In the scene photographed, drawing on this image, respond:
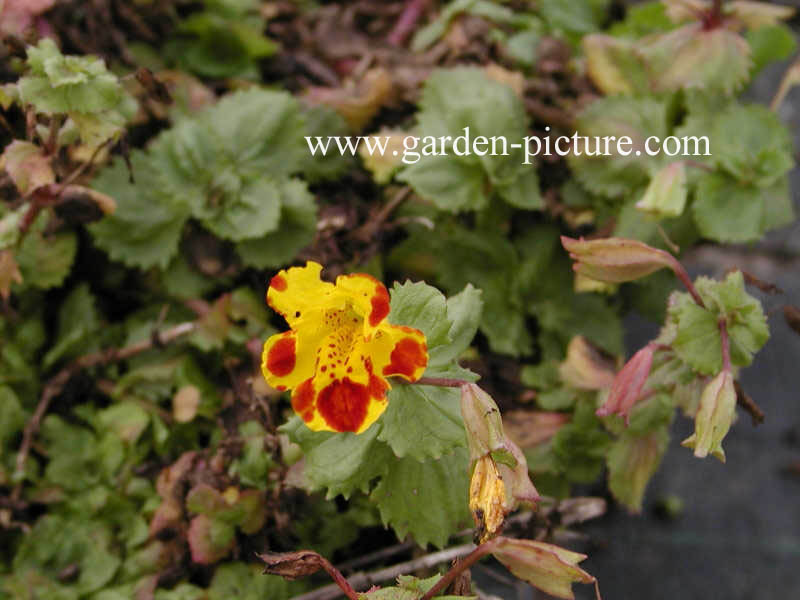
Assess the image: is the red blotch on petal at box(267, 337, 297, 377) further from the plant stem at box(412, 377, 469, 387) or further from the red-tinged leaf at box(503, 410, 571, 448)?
the red-tinged leaf at box(503, 410, 571, 448)

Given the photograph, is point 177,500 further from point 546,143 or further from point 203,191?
point 546,143

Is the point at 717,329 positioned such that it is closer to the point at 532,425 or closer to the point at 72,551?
the point at 532,425

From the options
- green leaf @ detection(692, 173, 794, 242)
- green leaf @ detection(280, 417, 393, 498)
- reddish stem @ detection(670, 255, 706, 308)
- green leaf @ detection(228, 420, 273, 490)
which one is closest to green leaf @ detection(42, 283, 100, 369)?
green leaf @ detection(228, 420, 273, 490)

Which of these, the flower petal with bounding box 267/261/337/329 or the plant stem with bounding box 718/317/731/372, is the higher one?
the flower petal with bounding box 267/261/337/329

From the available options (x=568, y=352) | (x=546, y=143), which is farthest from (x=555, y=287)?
(x=546, y=143)

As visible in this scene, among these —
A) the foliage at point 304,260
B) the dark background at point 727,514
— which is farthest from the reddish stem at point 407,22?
the dark background at point 727,514

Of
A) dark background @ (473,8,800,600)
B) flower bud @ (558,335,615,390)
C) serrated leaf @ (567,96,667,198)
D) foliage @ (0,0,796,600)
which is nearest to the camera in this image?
foliage @ (0,0,796,600)

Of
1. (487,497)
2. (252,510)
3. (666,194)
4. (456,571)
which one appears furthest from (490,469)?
(666,194)
